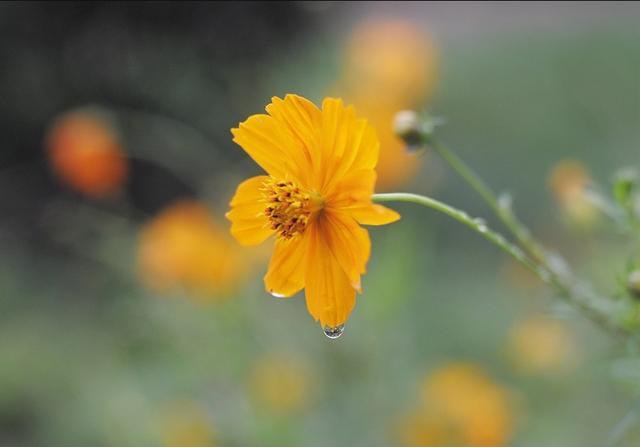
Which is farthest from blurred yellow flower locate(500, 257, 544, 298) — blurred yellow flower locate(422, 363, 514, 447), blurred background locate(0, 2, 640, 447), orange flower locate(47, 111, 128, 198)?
orange flower locate(47, 111, 128, 198)

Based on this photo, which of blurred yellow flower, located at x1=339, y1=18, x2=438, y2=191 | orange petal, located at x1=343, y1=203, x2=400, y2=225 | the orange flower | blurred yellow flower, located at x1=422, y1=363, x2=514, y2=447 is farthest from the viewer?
blurred yellow flower, located at x1=339, y1=18, x2=438, y2=191

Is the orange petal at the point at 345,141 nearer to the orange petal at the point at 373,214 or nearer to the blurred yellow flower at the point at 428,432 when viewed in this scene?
the orange petal at the point at 373,214

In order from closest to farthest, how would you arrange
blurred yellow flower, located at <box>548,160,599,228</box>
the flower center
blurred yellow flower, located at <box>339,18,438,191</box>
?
the flower center < blurred yellow flower, located at <box>548,160,599,228</box> < blurred yellow flower, located at <box>339,18,438,191</box>

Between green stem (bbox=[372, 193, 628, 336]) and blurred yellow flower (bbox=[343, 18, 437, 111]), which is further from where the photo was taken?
blurred yellow flower (bbox=[343, 18, 437, 111])

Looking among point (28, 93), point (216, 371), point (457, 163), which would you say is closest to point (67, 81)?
point (28, 93)

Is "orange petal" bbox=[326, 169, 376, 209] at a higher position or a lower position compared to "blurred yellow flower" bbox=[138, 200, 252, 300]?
lower

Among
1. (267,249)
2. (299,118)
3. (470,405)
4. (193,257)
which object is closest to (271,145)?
(299,118)

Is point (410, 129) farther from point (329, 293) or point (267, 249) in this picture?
point (267, 249)

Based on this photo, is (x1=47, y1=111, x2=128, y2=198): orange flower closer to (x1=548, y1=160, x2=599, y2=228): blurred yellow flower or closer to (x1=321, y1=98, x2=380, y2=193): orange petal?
(x1=548, y1=160, x2=599, y2=228): blurred yellow flower
